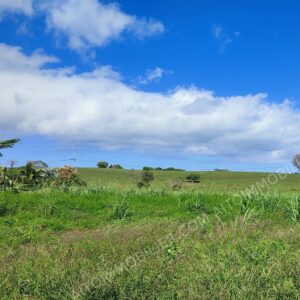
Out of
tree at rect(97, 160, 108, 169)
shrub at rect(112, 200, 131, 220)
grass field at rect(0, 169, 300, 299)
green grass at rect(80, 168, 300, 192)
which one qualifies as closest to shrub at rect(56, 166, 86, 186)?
green grass at rect(80, 168, 300, 192)

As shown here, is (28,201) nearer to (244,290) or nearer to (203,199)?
(203,199)

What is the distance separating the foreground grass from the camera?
5906mm

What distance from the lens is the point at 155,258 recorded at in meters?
7.50

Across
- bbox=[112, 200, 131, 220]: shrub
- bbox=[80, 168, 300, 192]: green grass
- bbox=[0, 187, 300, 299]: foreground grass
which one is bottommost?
bbox=[0, 187, 300, 299]: foreground grass

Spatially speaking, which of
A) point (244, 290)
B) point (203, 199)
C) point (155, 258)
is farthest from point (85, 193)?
point (244, 290)

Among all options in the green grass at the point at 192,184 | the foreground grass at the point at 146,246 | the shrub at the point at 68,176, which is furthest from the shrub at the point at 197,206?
the shrub at the point at 68,176

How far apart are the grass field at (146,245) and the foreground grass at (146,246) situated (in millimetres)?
17

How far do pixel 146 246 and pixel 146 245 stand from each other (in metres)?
0.10

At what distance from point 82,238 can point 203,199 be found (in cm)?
630

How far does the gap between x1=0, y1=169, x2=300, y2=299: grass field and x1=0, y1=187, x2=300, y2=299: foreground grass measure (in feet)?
0.06

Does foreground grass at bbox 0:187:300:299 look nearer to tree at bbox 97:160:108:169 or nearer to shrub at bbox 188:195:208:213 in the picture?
shrub at bbox 188:195:208:213

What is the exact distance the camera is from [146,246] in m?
9.02

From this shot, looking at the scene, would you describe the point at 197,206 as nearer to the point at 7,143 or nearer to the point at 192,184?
the point at 7,143

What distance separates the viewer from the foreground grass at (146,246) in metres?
5.91
